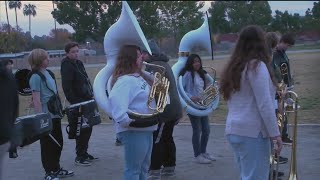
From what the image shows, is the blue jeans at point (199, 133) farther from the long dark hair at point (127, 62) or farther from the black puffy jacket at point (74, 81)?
the long dark hair at point (127, 62)

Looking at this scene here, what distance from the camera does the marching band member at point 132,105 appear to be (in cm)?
480

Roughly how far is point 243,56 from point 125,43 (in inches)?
67.6

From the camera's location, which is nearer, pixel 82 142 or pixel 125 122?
pixel 125 122

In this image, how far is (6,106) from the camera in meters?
3.79

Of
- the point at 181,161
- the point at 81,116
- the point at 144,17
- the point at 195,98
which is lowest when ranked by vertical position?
the point at 181,161

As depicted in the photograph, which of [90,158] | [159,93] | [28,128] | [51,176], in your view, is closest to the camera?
[28,128]

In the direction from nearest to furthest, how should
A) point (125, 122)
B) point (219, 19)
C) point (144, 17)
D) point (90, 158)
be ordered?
point (125, 122) → point (90, 158) → point (144, 17) → point (219, 19)

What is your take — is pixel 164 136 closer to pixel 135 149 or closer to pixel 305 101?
pixel 135 149

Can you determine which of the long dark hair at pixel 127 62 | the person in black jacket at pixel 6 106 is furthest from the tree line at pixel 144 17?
the person in black jacket at pixel 6 106

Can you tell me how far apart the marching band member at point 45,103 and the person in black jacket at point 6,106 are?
2574 mm

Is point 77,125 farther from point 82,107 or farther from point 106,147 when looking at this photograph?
point 106,147

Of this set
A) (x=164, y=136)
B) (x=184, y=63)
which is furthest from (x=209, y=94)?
(x=164, y=136)

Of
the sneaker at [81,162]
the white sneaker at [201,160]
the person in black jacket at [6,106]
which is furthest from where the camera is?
the sneaker at [81,162]

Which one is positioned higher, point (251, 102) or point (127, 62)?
point (127, 62)
